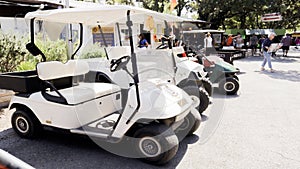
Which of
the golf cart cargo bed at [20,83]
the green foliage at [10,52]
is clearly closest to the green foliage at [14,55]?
the green foliage at [10,52]

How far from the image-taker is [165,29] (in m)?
4.20

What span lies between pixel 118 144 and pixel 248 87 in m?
4.85

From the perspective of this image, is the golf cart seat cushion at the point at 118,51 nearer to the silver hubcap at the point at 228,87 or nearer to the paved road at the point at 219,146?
the paved road at the point at 219,146

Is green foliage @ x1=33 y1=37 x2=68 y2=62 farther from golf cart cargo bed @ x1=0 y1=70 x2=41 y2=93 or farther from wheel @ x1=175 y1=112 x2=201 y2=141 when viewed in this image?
wheel @ x1=175 y1=112 x2=201 y2=141

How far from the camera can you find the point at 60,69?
3.64 meters

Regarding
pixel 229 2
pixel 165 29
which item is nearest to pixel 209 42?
pixel 165 29

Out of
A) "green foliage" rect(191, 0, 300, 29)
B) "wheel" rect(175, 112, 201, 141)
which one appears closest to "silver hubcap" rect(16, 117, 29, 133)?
"wheel" rect(175, 112, 201, 141)

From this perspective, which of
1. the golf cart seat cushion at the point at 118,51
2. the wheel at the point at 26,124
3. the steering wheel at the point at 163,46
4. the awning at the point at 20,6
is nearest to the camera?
the wheel at the point at 26,124

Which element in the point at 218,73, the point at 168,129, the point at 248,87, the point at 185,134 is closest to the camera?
the point at 168,129

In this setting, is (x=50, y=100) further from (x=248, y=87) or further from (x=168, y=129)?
(x=248, y=87)

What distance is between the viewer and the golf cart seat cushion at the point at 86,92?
311 cm

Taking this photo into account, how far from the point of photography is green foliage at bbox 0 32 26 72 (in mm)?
5261

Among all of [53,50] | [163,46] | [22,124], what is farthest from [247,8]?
[22,124]

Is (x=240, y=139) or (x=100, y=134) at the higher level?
(x=100, y=134)
